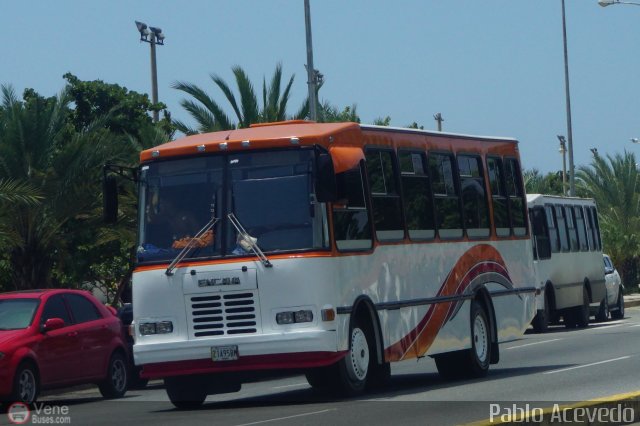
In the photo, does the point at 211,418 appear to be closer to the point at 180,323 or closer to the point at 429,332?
the point at 180,323

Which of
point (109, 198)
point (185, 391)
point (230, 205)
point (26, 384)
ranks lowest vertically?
point (185, 391)

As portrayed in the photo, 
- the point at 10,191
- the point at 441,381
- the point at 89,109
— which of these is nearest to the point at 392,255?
the point at 441,381

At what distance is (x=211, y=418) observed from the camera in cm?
1504

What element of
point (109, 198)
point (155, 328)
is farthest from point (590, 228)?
point (155, 328)

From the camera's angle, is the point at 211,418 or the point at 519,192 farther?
the point at 519,192

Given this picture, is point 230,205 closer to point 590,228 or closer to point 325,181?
point 325,181

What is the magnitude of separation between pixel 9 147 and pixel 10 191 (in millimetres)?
1766

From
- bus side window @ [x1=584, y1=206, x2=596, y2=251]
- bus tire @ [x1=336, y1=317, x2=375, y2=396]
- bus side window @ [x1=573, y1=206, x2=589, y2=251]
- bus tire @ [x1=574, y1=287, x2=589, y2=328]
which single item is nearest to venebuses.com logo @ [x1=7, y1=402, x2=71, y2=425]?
bus tire @ [x1=336, y1=317, x2=375, y2=396]

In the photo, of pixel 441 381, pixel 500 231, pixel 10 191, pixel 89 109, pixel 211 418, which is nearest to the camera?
pixel 211 418

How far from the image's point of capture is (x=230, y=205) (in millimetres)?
15953

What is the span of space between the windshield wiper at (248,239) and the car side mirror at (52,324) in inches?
161

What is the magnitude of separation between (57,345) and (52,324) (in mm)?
387

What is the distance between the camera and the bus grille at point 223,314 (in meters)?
15.7

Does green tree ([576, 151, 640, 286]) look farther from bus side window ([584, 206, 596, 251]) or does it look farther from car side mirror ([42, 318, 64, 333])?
car side mirror ([42, 318, 64, 333])
